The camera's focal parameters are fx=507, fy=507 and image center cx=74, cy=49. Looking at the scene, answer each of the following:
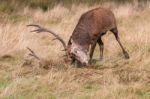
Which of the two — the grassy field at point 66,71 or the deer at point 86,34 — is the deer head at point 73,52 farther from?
the grassy field at point 66,71

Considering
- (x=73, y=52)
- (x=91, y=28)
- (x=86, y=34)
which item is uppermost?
(x=91, y=28)

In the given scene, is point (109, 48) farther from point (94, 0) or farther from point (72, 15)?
point (94, 0)

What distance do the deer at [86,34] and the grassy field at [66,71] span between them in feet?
0.87

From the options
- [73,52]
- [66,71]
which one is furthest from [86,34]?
[66,71]

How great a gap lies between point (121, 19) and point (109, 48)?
20.7ft

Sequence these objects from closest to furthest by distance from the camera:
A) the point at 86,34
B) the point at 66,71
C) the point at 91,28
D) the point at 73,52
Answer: the point at 66,71
the point at 73,52
the point at 86,34
the point at 91,28

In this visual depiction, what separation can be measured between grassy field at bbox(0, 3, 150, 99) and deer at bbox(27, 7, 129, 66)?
26cm

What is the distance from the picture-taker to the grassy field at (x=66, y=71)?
7922 millimetres

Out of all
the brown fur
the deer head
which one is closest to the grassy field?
the deer head

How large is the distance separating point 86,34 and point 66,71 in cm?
128

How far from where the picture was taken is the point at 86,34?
33.7ft

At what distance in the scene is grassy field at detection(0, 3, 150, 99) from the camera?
7.92 meters

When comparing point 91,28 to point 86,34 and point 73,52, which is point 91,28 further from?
point 73,52

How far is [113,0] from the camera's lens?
24.2m
